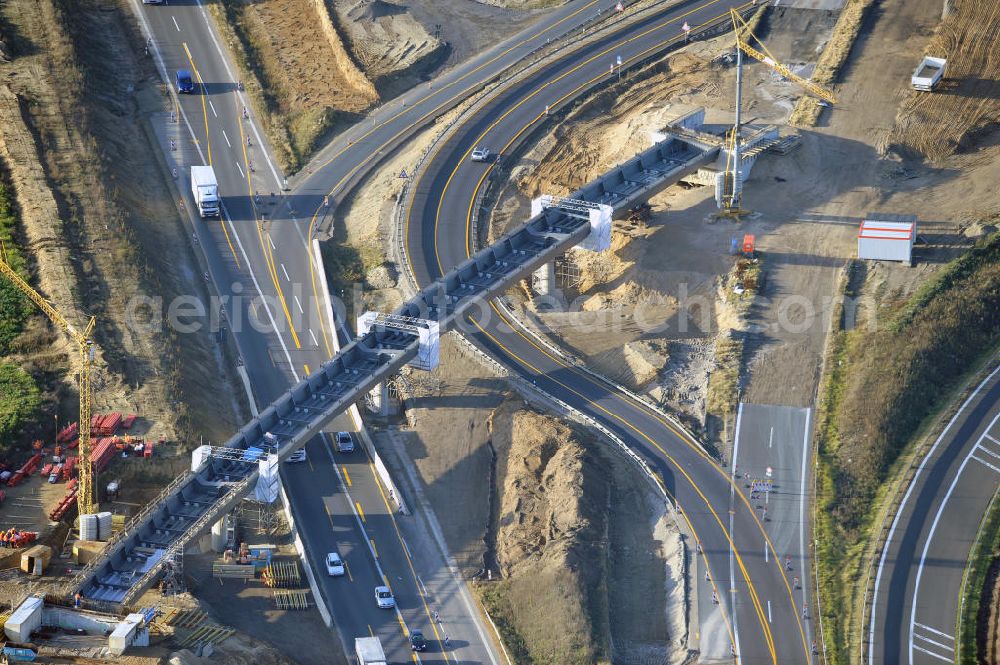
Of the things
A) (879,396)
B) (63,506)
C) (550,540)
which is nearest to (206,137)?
(63,506)

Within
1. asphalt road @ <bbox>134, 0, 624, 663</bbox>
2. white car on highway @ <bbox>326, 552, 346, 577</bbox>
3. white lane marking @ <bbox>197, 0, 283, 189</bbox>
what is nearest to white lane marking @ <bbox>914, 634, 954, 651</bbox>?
asphalt road @ <bbox>134, 0, 624, 663</bbox>

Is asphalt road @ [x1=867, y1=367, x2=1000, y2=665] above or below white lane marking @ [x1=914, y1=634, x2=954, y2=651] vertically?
above

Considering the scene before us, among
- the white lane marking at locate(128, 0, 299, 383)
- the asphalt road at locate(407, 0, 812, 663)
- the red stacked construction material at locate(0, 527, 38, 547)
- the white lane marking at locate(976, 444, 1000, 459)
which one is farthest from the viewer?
the white lane marking at locate(128, 0, 299, 383)

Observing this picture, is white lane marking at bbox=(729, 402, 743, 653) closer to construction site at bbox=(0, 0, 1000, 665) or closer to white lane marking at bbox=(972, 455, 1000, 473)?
construction site at bbox=(0, 0, 1000, 665)

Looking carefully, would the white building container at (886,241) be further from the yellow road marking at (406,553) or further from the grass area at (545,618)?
the yellow road marking at (406,553)

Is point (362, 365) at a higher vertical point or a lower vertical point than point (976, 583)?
higher

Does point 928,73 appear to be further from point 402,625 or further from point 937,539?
point 402,625

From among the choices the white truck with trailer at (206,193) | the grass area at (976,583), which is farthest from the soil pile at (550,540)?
the white truck with trailer at (206,193)
